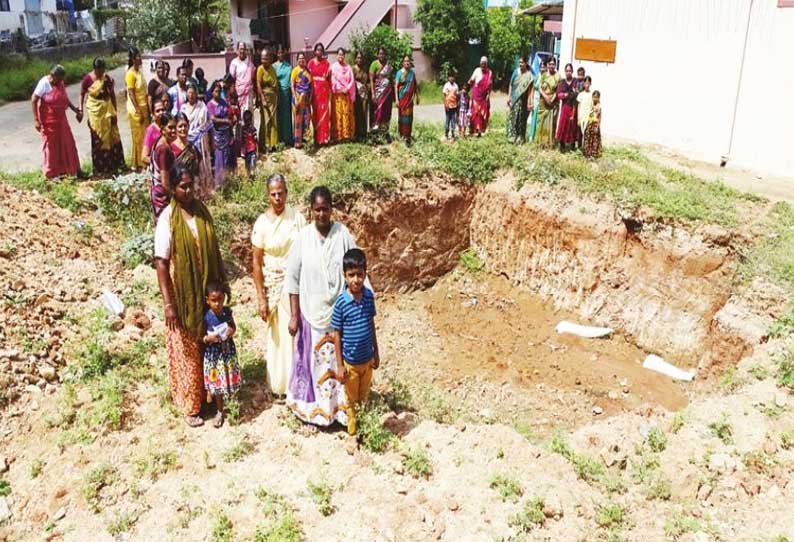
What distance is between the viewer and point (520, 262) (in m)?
10.2

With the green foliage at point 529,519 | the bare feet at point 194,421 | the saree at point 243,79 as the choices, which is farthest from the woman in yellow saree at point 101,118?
the green foliage at point 529,519

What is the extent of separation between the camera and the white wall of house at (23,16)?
1075 inches

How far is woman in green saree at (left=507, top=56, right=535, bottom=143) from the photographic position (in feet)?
35.7

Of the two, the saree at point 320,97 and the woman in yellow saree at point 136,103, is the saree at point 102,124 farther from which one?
the saree at point 320,97

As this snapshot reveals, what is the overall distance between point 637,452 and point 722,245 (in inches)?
167

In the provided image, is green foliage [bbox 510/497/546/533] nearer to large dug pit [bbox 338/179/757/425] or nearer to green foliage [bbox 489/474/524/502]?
green foliage [bbox 489/474/524/502]

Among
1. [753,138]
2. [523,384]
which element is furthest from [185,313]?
[753,138]

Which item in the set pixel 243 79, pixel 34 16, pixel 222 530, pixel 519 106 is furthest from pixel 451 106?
pixel 34 16

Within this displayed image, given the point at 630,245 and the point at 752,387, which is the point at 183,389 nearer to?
the point at 752,387

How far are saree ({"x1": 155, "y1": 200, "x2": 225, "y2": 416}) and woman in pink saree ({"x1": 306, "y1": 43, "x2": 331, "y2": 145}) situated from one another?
5.63 metres

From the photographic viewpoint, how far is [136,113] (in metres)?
9.04

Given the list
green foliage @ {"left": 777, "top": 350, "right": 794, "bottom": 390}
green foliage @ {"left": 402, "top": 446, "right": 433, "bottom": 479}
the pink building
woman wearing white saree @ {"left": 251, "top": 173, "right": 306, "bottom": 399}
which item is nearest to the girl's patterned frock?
woman wearing white saree @ {"left": 251, "top": 173, "right": 306, "bottom": 399}

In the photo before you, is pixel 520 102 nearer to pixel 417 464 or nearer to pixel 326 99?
pixel 326 99

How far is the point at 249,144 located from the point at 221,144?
1.74ft
